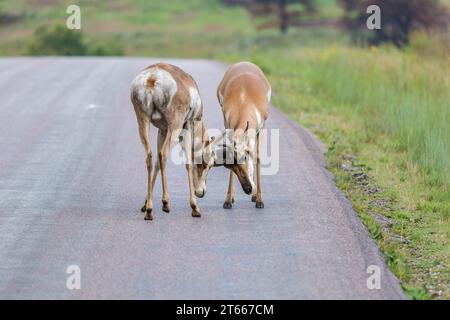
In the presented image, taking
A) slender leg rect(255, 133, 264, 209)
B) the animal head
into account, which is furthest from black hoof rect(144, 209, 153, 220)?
slender leg rect(255, 133, 264, 209)

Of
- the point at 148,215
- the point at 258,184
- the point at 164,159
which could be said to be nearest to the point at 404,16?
the point at 258,184

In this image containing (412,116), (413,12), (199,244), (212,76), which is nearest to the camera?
(199,244)

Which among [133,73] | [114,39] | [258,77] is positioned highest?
[258,77]

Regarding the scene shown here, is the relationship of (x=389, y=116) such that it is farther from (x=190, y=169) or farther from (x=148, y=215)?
(x=148, y=215)

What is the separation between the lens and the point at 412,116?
17.6m

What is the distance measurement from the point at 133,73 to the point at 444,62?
9.17 m

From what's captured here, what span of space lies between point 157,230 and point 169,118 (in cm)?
126

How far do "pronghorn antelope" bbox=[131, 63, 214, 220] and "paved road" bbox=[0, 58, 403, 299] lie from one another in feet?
Result: 1.04

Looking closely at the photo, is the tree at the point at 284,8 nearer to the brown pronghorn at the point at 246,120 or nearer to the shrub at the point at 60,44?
the shrub at the point at 60,44

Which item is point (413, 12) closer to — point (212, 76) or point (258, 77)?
point (212, 76)

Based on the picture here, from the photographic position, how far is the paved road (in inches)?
339

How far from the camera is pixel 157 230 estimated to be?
10648 millimetres

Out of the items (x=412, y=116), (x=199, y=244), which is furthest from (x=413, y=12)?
(x=199, y=244)

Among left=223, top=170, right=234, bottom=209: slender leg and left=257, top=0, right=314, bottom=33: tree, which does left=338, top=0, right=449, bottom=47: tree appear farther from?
left=223, top=170, right=234, bottom=209: slender leg
